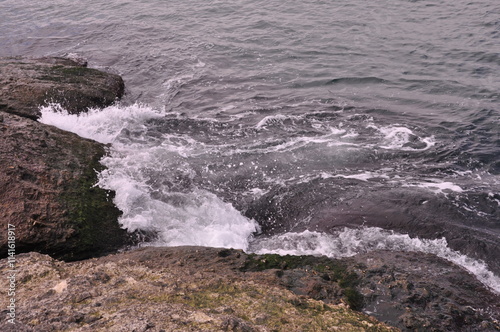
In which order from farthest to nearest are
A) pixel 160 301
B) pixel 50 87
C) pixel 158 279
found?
→ 1. pixel 50 87
2. pixel 158 279
3. pixel 160 301

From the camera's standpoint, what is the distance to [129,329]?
280 cm

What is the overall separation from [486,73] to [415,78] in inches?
78.4

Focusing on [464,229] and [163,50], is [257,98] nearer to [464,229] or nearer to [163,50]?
[163,50]

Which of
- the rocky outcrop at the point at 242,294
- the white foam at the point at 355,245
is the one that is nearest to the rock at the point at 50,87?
the rocky outcrop at the point at 242,294

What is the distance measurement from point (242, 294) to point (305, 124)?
21.0 ft

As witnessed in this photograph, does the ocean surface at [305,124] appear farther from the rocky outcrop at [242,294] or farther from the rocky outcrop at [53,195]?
the rocky outcrop at [242,294]

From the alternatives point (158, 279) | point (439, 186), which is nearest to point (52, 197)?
point (158, 279)

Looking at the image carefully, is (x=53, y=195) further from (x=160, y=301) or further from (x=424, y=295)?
(x=424, y=295)

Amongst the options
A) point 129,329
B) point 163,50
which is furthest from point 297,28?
point 129,329

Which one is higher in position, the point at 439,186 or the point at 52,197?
the point at 52,197

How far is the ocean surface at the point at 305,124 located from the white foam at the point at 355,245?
0.09 ft

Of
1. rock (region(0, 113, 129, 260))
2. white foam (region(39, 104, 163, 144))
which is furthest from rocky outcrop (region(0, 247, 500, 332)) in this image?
white foam (region(39, 104, 163, 144))

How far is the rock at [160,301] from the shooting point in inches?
115

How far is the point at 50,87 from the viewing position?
9.03m
